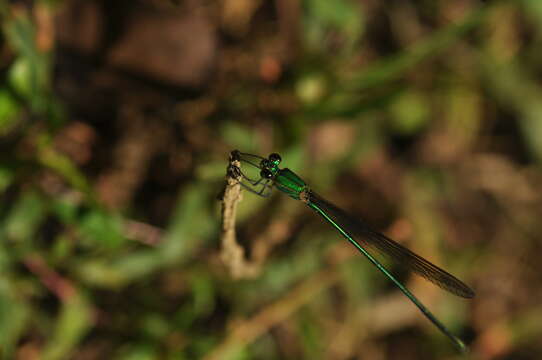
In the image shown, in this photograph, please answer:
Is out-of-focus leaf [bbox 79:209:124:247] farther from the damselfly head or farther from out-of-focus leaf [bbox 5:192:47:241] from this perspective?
the damselfly head

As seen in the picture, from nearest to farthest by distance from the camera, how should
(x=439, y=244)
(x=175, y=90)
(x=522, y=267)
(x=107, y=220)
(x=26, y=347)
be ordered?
(x=107, y=220) < (x=26, y=347) < (x=175, y=90) < (x=439, y=244) < (x=522, y=267)

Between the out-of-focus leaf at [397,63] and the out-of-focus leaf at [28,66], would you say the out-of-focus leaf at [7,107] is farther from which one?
the out-of-focus leaf at [397,63]

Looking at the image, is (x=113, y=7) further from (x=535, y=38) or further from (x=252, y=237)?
(x=535, y=38)

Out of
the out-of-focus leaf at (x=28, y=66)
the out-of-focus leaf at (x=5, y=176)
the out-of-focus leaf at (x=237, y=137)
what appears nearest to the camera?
the out-of-focus leaf at (x=28, y=66)

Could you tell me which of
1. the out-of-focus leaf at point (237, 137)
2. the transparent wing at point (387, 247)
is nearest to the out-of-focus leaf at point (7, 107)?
the out-of-focus leaf at point (237, 137)

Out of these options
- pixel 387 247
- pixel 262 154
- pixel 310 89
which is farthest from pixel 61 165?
pixel 387 247

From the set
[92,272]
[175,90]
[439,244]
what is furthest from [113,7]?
[439,244]

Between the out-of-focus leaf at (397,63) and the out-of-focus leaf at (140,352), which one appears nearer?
the out-of-focus leaf at (140,352)
